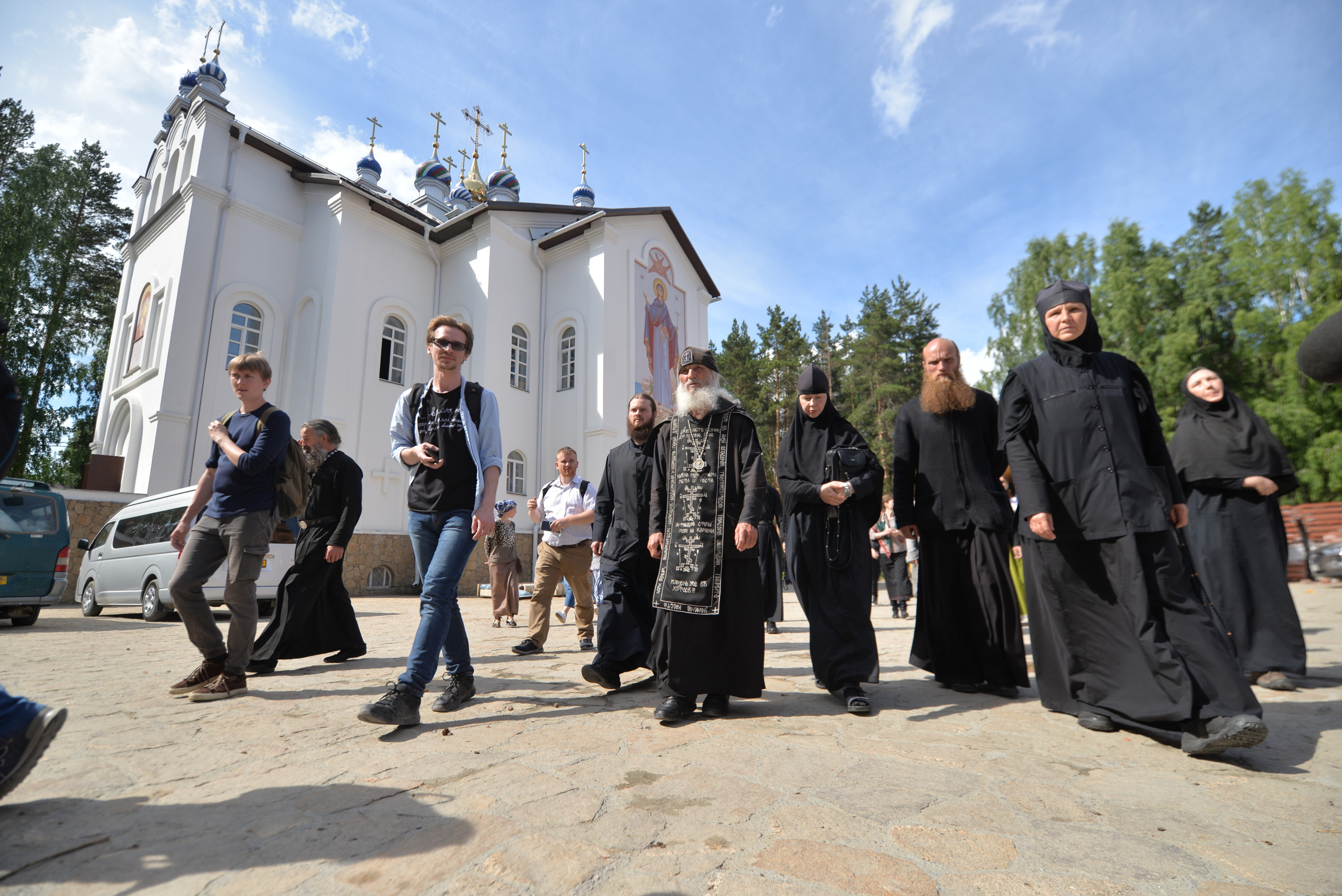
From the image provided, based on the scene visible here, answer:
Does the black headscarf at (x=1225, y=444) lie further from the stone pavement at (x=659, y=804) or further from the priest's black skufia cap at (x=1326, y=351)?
the priest's black skufia cap at (x=1326, y=351)

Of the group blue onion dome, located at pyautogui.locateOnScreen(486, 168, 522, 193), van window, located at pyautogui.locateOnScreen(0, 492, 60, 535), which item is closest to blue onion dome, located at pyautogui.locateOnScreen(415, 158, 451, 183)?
blue onion dome, located at pyautogui.locateOnScreen(486, 168, 522, 193)

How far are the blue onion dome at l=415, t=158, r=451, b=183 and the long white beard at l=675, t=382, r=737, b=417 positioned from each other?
30848 mm

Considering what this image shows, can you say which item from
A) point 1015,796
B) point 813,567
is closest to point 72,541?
point 813,567

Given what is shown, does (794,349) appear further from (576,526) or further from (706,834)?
(706,834)

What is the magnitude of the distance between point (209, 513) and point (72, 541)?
14.1 m

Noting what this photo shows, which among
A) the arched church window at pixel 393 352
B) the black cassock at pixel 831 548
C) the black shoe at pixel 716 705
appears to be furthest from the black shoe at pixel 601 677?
the arched church window at pixel 393 352

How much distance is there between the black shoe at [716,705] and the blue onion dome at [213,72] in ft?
84.0

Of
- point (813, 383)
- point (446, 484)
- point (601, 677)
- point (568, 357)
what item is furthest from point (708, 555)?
point (568, 357)

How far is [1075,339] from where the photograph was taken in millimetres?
3492

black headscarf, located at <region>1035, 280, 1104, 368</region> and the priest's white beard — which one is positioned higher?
black headscarf, located at <region>1035, 280, 1104, 368</region>

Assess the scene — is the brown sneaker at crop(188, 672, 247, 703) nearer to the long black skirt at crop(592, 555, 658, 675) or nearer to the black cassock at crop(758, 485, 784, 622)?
the long black skirt at crop(592, 555, 658, 675)

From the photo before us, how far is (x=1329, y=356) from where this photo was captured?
1.30 meters

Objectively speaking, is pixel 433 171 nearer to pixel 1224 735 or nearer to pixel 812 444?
pixel 812 444

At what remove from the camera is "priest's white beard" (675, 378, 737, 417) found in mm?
3928
